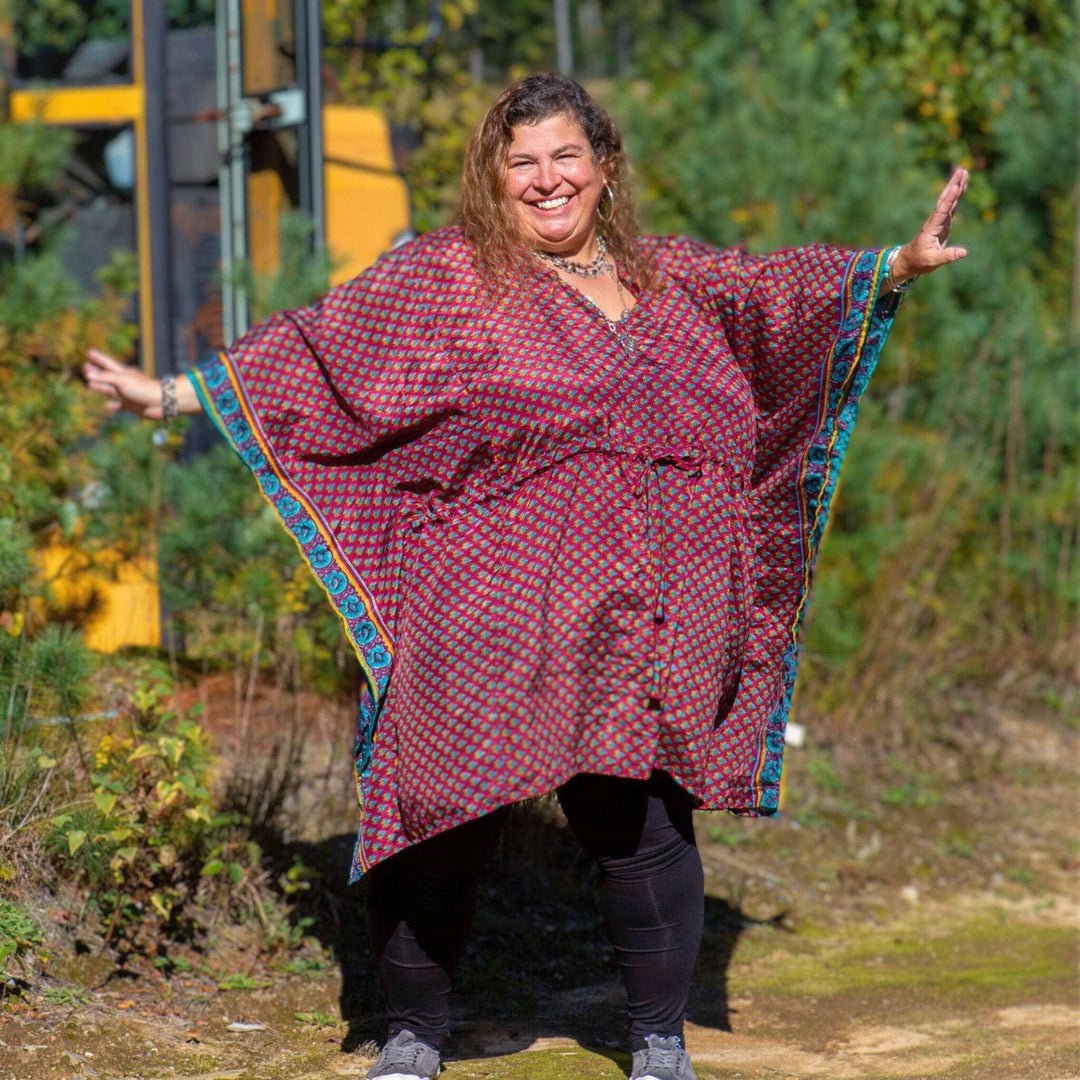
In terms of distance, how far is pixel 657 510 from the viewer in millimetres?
2482

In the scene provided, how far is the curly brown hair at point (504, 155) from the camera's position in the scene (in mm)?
2631

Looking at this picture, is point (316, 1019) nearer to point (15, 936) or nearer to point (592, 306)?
point (15, 936)

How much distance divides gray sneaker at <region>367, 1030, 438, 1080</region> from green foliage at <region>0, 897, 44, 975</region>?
690 mm

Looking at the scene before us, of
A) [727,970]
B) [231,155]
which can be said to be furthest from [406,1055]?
[231,155]

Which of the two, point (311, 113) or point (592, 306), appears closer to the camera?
point (592, 306)

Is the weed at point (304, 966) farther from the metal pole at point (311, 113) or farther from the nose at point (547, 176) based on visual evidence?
the metal pole at point (311, 113)

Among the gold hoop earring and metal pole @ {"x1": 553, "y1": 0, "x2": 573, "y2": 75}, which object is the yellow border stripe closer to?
the gold hoop earring

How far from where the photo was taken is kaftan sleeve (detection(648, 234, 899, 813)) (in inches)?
110

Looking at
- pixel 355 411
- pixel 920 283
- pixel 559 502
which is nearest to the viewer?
pixel 559 502

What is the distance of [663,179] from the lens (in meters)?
6.86

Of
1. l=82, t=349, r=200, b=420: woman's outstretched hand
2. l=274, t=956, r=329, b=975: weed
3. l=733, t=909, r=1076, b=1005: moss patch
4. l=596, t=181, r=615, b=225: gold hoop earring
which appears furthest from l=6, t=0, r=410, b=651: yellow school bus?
l=733, t=909, r=1076, b=1005: moss patch

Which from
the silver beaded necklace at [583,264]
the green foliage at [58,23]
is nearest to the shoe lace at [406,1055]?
the silver beaded necklace at [583,264]

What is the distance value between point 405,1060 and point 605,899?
1.46 feet

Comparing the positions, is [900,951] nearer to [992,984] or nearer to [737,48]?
[992,984]
